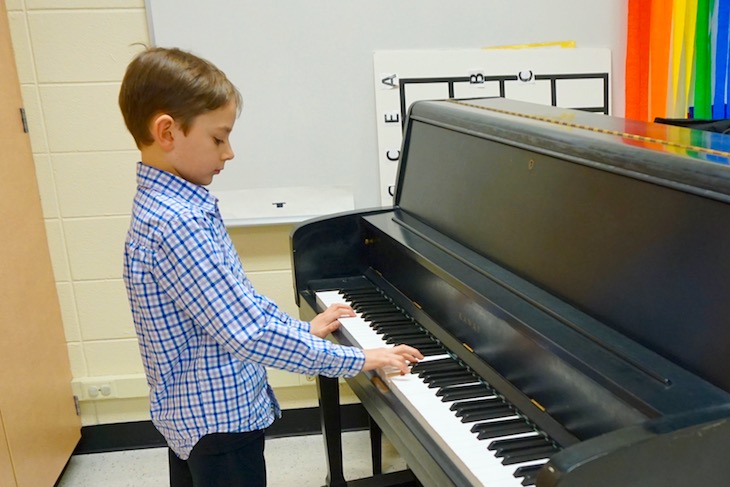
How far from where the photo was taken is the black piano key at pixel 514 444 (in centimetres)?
101

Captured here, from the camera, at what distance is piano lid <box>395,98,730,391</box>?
3.02 ft

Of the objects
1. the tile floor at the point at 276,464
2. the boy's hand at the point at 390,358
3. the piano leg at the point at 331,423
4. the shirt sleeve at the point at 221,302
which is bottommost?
the tile floor at the point at 276,464

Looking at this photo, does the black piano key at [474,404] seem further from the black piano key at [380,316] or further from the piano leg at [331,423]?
the piano leg at [331,423]

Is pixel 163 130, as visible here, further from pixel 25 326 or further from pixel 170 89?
pixel 25 326

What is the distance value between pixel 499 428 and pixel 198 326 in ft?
1.83

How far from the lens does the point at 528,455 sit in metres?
1.00

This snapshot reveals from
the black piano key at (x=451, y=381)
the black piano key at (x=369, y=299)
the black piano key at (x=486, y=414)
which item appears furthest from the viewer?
the black piano key at (x=369, y=299)

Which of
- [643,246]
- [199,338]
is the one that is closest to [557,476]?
[643,246]

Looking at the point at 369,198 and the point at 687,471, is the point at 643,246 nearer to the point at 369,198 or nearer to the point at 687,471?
the point at 687,471

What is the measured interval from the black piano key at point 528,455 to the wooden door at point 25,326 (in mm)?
1508

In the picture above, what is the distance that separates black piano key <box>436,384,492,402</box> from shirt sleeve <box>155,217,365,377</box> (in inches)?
8.7

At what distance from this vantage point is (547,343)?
3.41ft

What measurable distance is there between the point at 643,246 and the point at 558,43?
159cm

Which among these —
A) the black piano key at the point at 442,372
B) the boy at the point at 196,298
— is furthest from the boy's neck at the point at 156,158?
the black piano key at the point at 442,372
